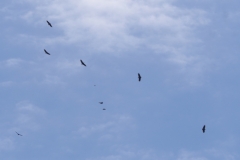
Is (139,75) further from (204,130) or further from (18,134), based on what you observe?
(18,134)

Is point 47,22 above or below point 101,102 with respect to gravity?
above

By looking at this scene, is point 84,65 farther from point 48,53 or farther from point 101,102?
point 101,102

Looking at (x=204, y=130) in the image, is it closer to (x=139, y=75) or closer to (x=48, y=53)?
(x=139, y=75)

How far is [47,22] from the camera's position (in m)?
97.7

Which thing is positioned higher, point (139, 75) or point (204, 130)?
point (139, 75)

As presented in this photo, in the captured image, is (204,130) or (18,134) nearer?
(204,130)

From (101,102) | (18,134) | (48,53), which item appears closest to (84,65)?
(48,53)

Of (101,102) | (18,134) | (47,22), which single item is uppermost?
(47,22)

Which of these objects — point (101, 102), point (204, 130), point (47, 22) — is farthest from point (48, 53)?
point (204, 130)

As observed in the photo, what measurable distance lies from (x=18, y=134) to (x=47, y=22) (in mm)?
23518

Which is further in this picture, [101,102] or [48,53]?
[101,102]

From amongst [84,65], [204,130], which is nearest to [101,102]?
[84,65]

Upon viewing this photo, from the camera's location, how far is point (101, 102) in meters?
106

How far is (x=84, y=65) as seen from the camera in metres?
94.4
